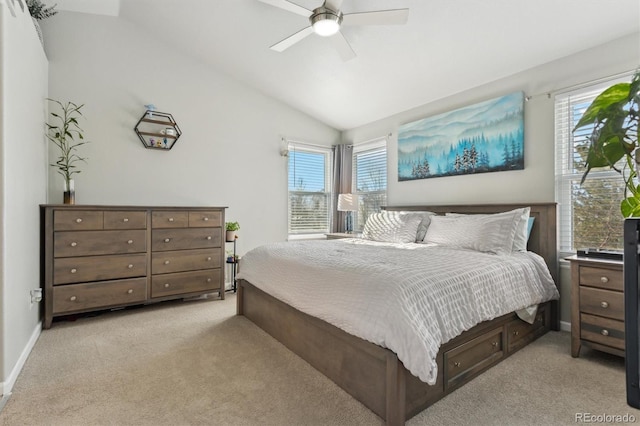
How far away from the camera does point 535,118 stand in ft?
9.87

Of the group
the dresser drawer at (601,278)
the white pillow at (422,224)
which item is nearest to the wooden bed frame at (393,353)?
the dresser drawer at (601,278)

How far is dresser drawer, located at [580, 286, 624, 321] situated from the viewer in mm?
2092

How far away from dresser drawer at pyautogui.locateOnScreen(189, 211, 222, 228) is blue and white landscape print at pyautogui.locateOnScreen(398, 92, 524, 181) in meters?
2.43

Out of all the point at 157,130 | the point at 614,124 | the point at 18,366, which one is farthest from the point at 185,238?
the point at 614,124

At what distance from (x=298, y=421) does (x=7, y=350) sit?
5.76ft

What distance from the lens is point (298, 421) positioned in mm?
1572

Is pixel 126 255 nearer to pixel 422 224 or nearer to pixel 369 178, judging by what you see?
pixel 422 224

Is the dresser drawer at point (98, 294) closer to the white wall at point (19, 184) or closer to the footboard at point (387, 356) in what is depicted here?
the white wall at point (19, 184)

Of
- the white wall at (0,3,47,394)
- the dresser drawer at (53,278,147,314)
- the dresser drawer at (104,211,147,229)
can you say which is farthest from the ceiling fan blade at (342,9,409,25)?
the dresser drawer at (53,278,147,314)

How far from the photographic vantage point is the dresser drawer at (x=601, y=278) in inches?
82.4

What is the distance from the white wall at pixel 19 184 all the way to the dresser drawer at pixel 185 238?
950 millimetres

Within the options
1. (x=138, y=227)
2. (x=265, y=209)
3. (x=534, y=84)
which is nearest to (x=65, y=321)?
(x=138, y=227)

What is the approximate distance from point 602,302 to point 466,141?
1.99 metres

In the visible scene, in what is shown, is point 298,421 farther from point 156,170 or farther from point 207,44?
point 207,44
